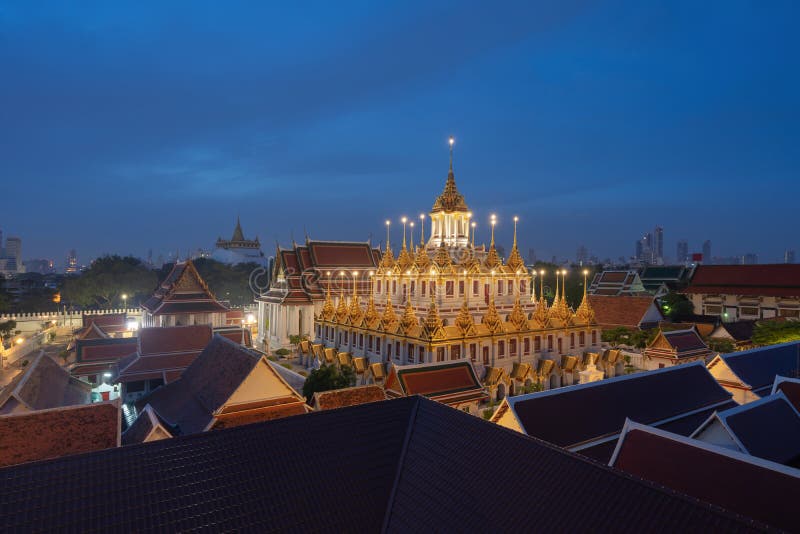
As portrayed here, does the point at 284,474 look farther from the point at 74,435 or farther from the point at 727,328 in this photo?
the point at 727,328

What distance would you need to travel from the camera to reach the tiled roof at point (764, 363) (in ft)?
61.5

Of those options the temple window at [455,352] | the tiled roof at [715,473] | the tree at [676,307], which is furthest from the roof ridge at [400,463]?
the tree at [676,307]

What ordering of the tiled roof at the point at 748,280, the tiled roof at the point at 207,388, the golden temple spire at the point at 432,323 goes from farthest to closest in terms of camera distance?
the tiled roof at the point at 748,280 → the golden temple spire at the point at 432,323 → the tiled roof at the point at 207,388

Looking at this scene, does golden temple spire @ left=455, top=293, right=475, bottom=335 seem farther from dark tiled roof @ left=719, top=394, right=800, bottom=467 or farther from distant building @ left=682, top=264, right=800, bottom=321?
distant building @ left=682, top=264, right=800, bottom=321

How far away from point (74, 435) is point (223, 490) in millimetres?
7594

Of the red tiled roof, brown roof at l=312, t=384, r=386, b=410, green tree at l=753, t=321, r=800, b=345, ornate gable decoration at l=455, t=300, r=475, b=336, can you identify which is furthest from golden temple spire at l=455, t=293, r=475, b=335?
green tree at l=753, t=321, r=800, b=345

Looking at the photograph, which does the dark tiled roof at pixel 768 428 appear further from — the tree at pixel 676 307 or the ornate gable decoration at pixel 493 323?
the tree at pixel 676 307

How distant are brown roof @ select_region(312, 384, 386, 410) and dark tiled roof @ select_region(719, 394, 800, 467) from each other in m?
10.1

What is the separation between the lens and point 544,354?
1120 inches

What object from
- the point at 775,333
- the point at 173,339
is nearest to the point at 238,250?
the point at 173,339

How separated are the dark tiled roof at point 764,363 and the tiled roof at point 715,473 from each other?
12.2 meters

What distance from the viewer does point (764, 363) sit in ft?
64.9

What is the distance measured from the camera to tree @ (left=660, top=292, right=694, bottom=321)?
138 feet

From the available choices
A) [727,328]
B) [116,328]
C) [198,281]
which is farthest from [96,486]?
[727,328]
